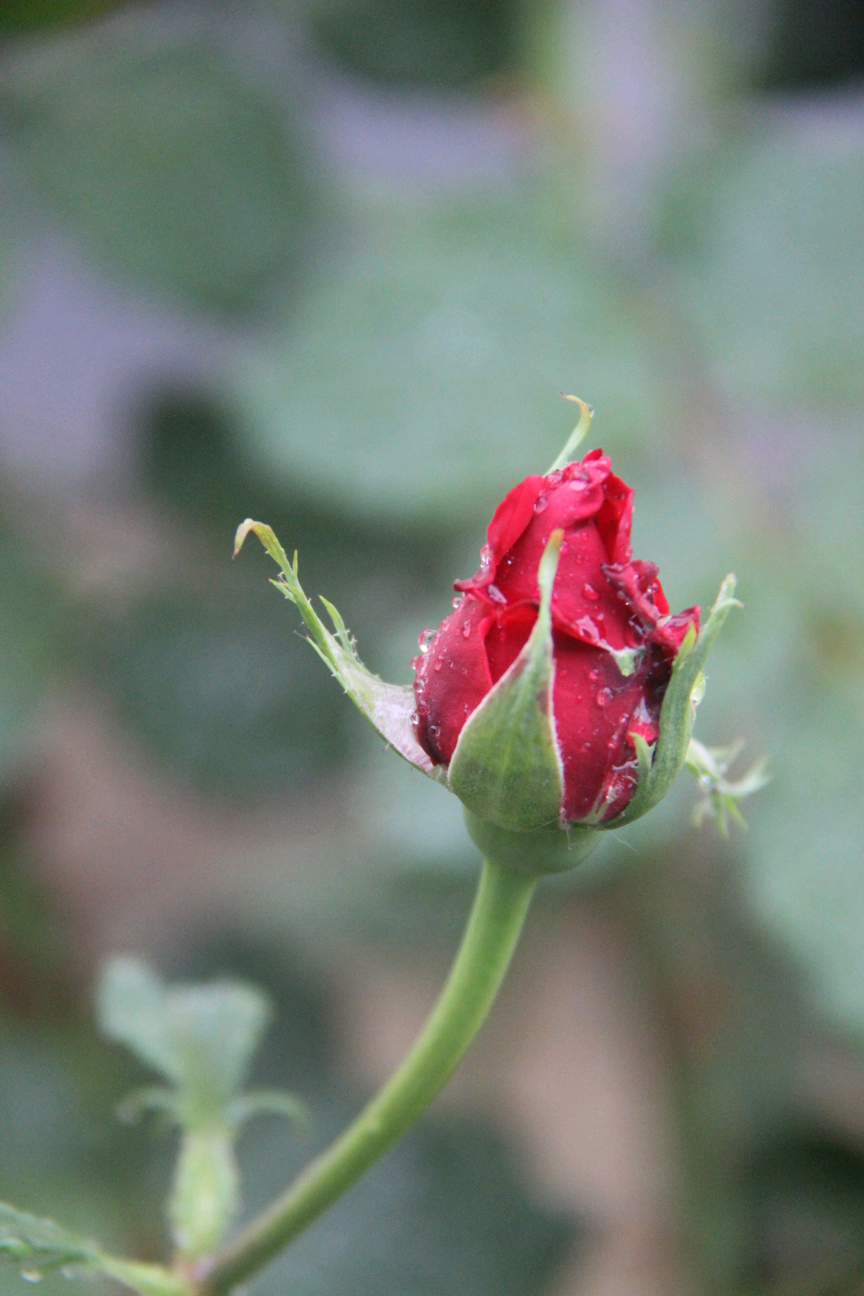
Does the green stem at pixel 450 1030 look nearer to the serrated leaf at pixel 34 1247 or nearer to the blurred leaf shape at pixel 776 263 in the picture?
the serrated leaf at pixel 34 1247

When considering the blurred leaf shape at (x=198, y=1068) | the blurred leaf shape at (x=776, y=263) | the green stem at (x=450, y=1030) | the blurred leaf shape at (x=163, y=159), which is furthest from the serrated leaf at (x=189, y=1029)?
the blurred leaf shape at (x=163, y=159)

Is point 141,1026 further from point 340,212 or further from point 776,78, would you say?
point 776,78

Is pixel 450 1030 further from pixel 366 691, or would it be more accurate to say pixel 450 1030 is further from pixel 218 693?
pixel 218 693

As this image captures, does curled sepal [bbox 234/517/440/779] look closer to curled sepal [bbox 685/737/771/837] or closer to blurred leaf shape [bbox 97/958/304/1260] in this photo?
curled sepal [bbox 685/737/771/837]

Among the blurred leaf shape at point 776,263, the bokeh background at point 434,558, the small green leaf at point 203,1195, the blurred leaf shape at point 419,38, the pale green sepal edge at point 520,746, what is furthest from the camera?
the blurred leaf shape at point 419,38

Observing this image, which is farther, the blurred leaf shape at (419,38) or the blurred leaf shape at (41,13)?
the blurred leaf shape at (419,38)

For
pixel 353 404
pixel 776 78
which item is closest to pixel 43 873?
pixel 353 404

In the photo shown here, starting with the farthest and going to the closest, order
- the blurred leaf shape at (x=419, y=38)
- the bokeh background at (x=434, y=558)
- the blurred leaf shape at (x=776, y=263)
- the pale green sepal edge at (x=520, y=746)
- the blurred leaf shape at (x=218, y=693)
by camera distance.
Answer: the blurred leaf shape at (x=419, y=38), the blurred leaf shape at (x=218, y=693), the blurred leaf shape at (x=776, y=263), the bokeh background at (x=434, y=558), the pale green sepal edge at (x=520, y=746)

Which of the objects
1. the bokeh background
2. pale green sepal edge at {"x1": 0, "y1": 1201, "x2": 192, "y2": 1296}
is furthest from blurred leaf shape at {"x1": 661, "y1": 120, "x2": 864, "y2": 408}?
pale green sepal edge at {"x1": 0, "y1": 1201, "x2": 192, "y2": 1296}
